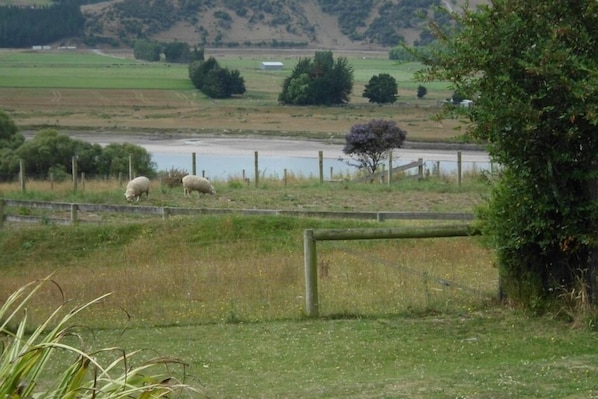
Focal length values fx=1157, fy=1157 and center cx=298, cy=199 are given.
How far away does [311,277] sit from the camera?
1362 cm

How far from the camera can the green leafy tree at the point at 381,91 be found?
3787 inches

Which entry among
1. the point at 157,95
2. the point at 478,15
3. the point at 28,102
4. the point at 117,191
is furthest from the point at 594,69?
the point at 157,95

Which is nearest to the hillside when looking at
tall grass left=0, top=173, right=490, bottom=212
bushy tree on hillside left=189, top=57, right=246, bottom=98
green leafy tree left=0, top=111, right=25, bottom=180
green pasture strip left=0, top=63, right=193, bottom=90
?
green pasture strip left=0, top=63, right=193, bottom=90

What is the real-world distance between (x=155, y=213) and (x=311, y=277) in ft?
40.5

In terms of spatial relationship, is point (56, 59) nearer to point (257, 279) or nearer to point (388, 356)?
point (257, 279)

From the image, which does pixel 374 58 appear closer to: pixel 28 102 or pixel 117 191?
pixel 28 102

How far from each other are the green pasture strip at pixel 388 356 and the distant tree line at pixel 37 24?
569 ft

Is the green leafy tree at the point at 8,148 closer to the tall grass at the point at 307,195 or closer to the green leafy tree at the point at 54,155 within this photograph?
the green leafy tree at the point at 54,155

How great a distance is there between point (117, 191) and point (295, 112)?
57.3 metres

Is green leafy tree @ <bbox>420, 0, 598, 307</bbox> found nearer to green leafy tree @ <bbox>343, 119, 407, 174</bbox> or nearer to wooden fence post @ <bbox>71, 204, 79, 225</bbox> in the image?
wooden fence post @ <bbox>71, 204, 79, 225</bbox>

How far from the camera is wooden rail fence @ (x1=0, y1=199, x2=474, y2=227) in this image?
2303 cm

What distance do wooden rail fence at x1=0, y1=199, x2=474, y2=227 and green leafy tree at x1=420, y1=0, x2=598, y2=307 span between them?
32.6 ft

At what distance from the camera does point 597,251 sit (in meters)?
12.4

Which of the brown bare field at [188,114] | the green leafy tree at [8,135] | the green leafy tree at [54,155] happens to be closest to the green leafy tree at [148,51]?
the brown bare field at [188,114]
